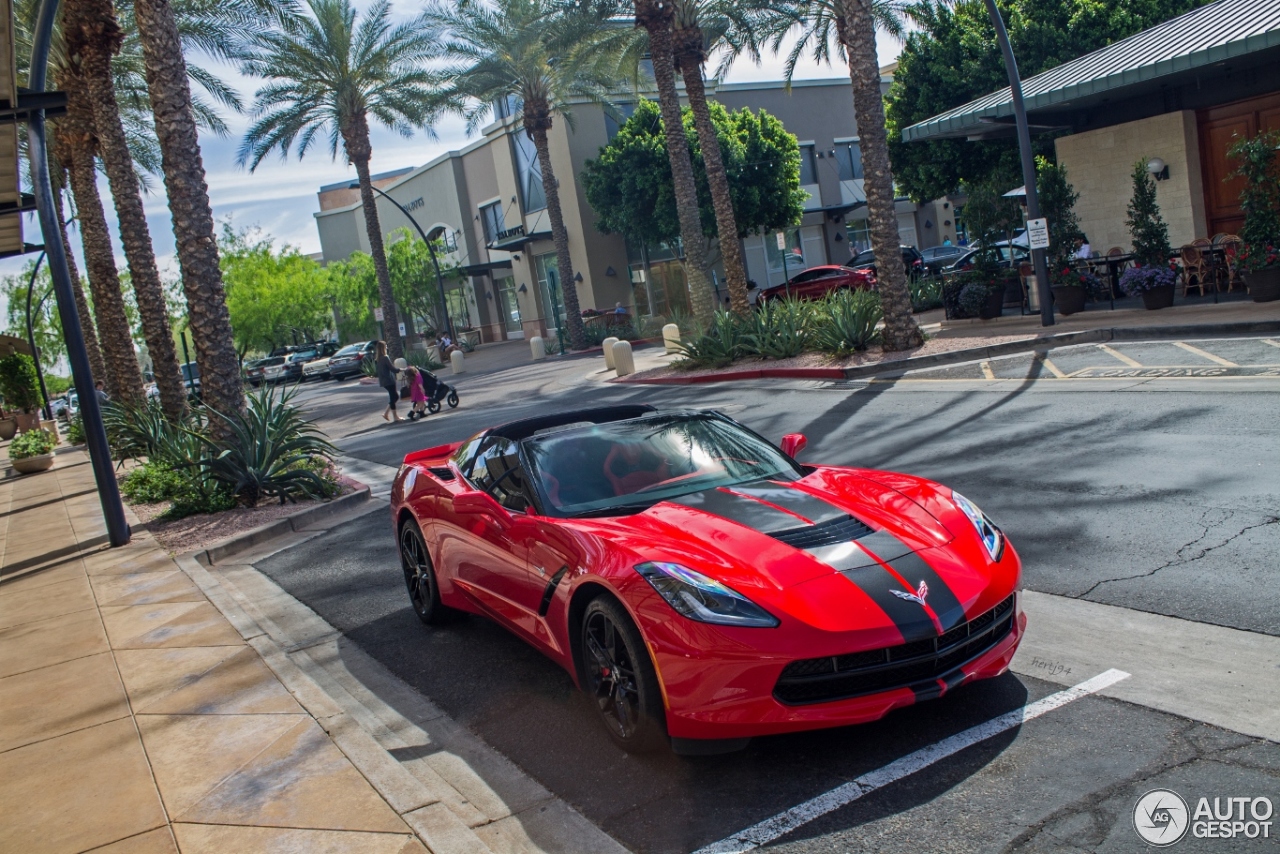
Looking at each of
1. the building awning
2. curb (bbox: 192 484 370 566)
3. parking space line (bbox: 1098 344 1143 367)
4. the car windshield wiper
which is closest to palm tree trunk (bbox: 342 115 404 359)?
the building awning

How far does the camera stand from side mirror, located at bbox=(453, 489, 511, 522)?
18.3 feet

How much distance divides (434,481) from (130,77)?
81.6ft

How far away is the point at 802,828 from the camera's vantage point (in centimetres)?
369

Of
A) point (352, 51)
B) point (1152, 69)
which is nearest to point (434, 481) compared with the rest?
point (1152, 69)

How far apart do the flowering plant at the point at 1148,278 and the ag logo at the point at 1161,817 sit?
52.7 ft

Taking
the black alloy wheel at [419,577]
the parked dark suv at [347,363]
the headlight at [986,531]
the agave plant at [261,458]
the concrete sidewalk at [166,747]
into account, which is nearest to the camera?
the concrete sidewalk at [166,747]

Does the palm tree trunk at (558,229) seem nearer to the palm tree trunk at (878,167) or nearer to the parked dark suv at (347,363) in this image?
the parked dark suv at (347,363)

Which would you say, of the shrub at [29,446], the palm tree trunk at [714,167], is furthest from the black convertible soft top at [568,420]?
the shrub at [29,446]

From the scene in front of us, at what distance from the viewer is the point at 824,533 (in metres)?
4.54

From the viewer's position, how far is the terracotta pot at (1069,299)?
19.1m

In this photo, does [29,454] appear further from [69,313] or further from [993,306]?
[993,306]

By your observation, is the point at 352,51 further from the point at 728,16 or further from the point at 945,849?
the point at 945,849

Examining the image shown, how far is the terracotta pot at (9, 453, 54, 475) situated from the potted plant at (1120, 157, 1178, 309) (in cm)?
2197

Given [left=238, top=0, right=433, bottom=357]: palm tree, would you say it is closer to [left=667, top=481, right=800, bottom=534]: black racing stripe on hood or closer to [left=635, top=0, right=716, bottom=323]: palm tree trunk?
[left=635, top=0, right=716, bottom=323]: palm tree trunk
